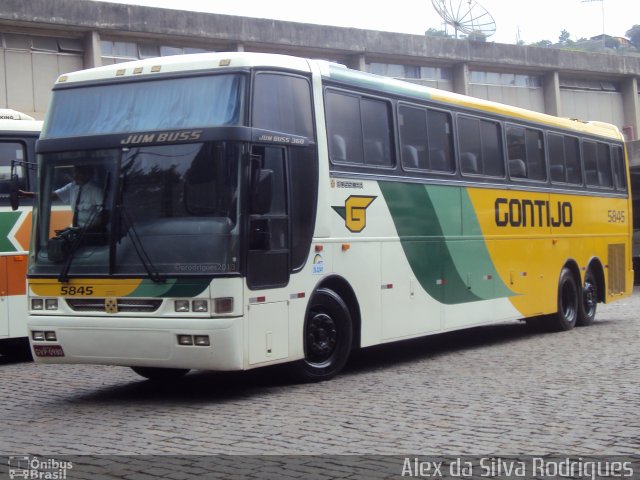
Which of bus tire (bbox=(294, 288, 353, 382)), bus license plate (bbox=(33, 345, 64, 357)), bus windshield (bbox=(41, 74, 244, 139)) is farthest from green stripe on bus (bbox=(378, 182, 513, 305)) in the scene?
bus license plate (bbox=(33, 345, 64, 357))

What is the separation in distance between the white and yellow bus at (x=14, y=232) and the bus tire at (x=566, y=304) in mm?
8512

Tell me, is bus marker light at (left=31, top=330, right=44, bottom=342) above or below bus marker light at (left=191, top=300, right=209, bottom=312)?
below

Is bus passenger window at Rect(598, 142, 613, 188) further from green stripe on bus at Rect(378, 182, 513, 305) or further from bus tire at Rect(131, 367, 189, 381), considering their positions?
bus tire at Rect(131, 367, 189, 381)

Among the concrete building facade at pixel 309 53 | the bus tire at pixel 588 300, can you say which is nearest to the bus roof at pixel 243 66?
the bus tire at pixel 588 300

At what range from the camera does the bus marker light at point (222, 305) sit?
10.1 metres

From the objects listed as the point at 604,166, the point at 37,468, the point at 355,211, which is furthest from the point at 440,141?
the point at 37,468

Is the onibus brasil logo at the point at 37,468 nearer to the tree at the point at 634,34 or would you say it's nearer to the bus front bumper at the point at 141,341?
the bus front bumper at the point at 141,341

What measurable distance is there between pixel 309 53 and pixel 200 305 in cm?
2581

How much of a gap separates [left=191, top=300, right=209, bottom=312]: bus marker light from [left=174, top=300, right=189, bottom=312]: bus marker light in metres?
0.06

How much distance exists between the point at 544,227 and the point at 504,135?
1860 millimetres

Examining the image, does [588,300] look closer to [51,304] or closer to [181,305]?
[181,305]

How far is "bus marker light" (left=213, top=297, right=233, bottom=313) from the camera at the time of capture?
10141mm

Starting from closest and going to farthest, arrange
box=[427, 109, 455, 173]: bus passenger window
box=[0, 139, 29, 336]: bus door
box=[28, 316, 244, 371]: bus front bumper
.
Answer: box=[28, 316, 244, 371]: bus front bumper < box=[427, 109, 455, 173]: bus passenger window < box=[0, 139, 29, 336]: bus door

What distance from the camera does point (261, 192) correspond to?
10.4 m
